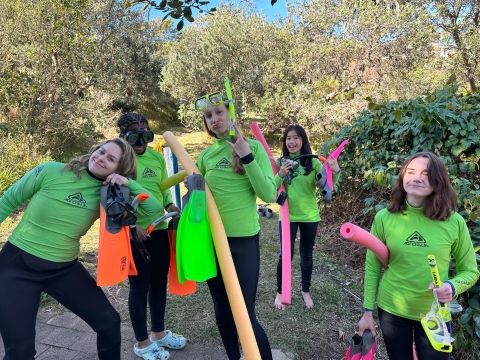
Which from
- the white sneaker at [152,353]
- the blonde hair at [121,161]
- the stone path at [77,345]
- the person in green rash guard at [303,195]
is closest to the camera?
the blonde hair at [121,161]

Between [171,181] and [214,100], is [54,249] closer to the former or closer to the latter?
[171,181]

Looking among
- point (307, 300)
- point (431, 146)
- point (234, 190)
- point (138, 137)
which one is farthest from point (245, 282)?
point (431, 146)

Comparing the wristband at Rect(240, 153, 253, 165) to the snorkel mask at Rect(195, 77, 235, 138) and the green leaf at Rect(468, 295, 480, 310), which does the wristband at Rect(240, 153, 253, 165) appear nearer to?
the snorkel mask at Rect(195, 77, 235, 138)

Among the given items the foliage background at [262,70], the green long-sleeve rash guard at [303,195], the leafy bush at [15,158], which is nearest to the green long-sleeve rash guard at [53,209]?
the green long-sleeve rash guard at [303,195]

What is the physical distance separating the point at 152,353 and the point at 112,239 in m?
1.19

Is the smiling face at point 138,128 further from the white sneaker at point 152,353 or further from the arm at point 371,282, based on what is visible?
the arm at point 371,282

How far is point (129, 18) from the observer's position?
13.0 meters

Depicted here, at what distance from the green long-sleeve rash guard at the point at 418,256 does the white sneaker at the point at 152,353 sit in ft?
5.64

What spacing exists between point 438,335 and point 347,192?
3985mm

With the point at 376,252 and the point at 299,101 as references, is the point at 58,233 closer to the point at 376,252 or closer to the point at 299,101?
the point at 376,252

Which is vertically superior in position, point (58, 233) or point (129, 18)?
point (129, 18)

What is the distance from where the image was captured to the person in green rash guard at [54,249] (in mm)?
2033

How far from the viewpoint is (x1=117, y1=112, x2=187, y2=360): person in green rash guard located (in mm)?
2684

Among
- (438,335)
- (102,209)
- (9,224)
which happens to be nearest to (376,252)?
(438,335)
